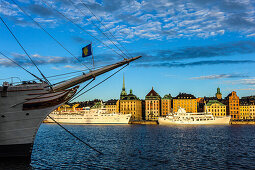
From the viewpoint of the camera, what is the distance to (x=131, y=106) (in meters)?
176

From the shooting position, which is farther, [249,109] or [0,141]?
[249,109]

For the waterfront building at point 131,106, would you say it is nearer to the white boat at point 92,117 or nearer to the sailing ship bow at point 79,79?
the white boat at point 92,117

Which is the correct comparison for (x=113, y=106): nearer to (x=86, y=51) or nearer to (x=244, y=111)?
(x=244, y=111)

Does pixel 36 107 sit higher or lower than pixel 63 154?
higher

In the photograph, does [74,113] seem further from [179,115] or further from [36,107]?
[36,107]

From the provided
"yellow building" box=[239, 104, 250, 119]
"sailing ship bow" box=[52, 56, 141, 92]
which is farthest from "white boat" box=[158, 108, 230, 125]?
"sailing ship bow" box=[52, 56, 141, 92]

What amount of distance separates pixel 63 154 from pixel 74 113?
110348 mm

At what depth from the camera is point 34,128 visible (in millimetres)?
24328

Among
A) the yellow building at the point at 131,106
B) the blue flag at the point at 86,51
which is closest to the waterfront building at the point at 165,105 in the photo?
the yellow building at the point at 131,106

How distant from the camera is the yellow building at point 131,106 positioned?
575ft

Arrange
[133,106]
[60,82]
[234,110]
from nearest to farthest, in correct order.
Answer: [60,82]
[234,110]
[133,106]

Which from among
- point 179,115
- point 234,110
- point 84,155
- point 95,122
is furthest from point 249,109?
point 84,155

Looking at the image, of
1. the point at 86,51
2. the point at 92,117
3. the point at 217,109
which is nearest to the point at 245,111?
the point at 217,109

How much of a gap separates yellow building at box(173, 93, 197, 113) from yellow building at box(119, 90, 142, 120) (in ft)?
75.9
